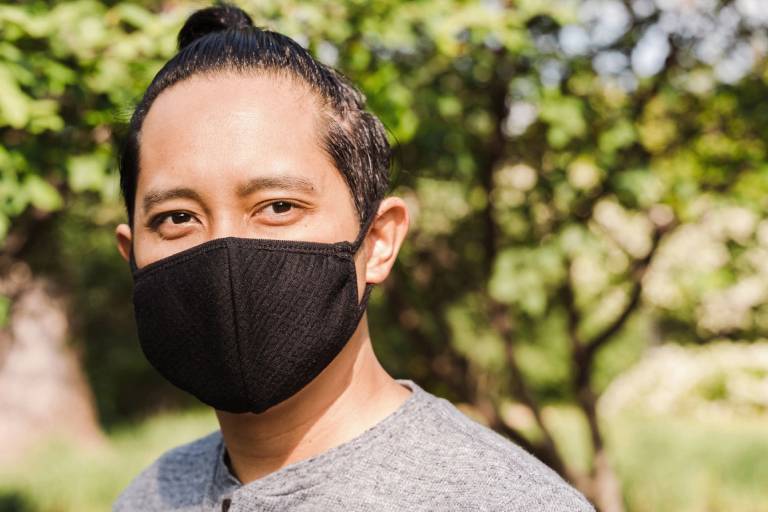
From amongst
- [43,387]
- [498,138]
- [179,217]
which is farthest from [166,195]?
[43,387]

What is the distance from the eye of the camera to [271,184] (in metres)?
1.51

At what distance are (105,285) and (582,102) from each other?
366 inches

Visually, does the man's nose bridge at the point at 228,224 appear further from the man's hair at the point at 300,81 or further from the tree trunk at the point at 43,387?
the tree trunk at the point at 43,387

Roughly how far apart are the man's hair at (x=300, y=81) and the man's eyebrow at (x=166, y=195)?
4.4 inches

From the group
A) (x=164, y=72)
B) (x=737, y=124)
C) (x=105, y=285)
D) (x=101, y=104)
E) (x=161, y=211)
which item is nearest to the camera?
(x=161, y=211)

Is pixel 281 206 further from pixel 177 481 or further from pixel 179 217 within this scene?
pixel 177 481

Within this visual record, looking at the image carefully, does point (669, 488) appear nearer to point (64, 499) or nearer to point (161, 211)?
point (64, 499)

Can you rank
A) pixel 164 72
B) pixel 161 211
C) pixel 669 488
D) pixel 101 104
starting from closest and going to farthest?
1. pixel 161 211
2. pixel 164 72
3. pixel 101 104
4. pixel 669 488

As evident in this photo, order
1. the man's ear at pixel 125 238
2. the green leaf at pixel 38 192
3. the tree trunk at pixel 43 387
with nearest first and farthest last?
the man's ear at pixel 125 238
the green leaf at pixel 38 192
the tree trunk at pixel 43 387

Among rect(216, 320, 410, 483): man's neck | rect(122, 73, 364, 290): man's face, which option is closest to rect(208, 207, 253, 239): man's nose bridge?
rect(122, 73, 364, 290): man's face

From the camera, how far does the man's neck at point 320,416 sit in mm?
1636

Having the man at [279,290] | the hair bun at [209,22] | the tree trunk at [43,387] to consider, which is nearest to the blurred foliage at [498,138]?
the hair bun at [209,22]

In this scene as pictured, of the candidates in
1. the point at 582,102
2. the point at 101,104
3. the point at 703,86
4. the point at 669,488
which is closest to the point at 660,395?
the point at 669,488

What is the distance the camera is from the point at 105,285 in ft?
37.4
